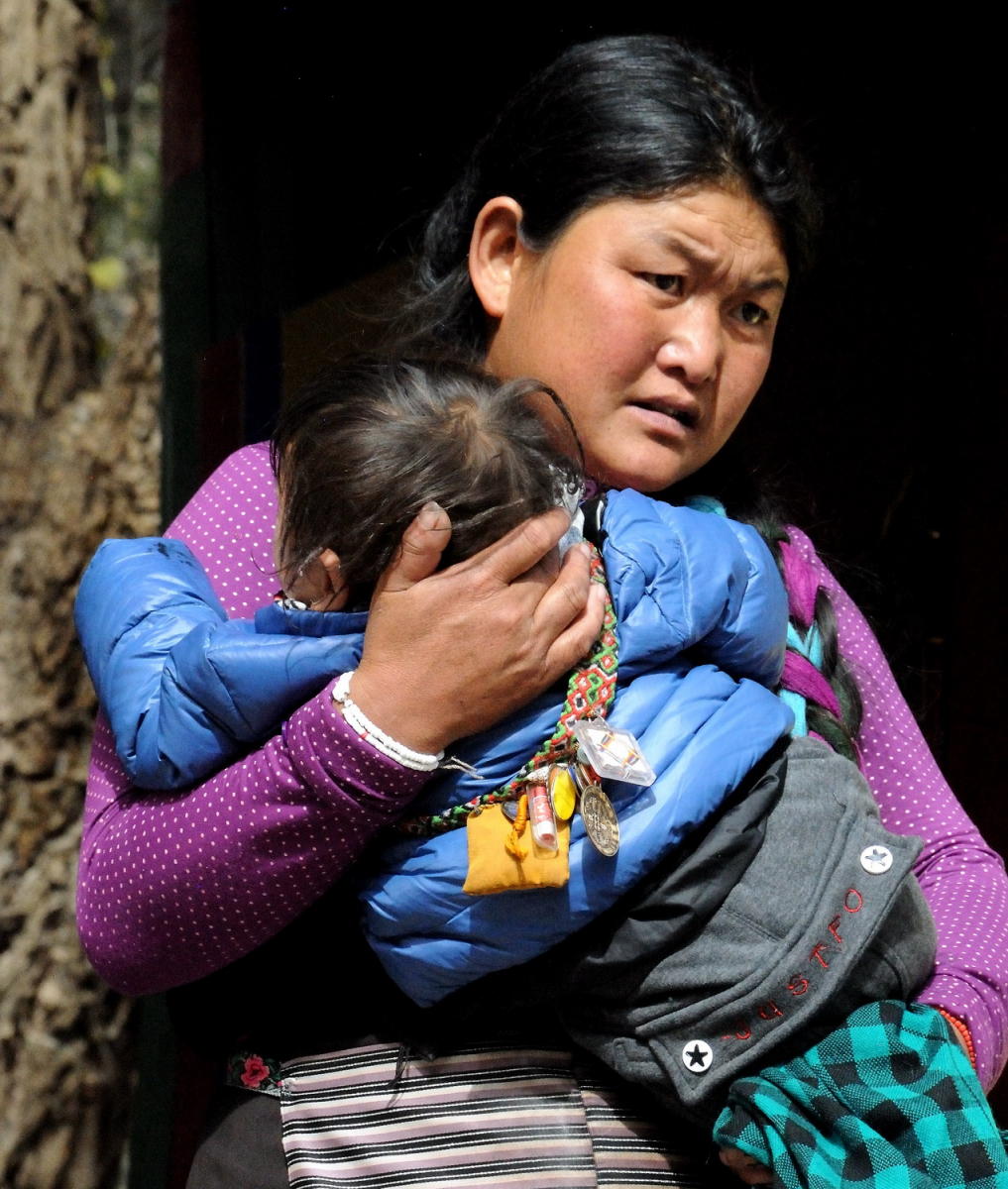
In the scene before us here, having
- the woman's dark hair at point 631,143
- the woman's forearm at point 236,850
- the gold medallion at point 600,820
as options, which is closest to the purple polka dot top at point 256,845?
the woman's forearm at point 236,850

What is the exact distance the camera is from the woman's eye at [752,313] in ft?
5.89

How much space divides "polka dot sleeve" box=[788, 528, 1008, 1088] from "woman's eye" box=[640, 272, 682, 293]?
406mm

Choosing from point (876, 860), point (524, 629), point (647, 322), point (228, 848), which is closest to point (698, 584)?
point (524, 629)

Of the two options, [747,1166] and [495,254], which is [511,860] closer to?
[747,1166]

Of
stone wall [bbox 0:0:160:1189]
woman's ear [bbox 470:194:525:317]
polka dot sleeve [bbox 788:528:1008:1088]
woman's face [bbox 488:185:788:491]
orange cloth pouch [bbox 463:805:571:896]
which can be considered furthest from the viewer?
stone wall [bbox 0:0:160:1189]

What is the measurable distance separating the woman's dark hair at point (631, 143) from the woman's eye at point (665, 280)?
0.33 ft

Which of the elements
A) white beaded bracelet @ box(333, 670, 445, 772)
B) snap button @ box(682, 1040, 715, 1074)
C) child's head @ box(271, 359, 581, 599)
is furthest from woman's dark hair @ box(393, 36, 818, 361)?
snap button @ box(682, 1040, 715, 1074)

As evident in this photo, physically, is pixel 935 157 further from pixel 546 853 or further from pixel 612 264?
pixel 546 853

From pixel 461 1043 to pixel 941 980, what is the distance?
535 mm

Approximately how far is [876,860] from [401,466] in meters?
0.60

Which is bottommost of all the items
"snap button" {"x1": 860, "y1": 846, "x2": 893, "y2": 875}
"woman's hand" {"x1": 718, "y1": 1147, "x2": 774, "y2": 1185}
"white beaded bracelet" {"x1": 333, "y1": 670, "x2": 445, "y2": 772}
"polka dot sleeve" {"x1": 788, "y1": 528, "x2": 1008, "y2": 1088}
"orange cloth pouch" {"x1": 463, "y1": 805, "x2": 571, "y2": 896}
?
"woman's hand" {"x1": 718, "y1": 1147, "x2": 774, "y2": 1185}

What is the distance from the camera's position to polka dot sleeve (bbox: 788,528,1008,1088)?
154 cm

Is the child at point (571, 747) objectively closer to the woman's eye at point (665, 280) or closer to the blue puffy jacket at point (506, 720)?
the blue puffy jacket at point (506, 720)

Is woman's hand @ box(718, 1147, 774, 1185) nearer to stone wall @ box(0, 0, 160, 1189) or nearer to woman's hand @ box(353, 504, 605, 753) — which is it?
woman's hand @ box(353, 504, 605, 753)
